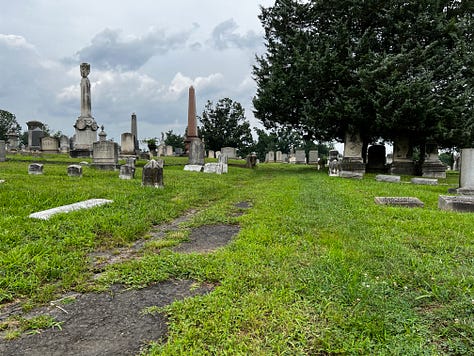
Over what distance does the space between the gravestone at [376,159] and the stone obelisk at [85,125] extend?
1807 cm

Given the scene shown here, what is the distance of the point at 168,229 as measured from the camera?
16.6 ft

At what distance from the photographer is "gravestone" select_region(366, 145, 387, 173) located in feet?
62.8

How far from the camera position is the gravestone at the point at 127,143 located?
815 inches

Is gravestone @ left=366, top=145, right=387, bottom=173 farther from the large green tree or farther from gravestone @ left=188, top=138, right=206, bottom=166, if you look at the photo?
gravestone @ left=188, top=138, right=206, bottom=166

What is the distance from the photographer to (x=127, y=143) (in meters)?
20.8

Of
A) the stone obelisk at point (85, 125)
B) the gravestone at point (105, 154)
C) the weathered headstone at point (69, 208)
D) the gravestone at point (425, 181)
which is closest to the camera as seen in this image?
the weathered headstone at point (69, 208)

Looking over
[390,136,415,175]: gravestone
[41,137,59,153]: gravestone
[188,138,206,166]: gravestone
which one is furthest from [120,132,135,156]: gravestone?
[390,136,415,175]: gravestone

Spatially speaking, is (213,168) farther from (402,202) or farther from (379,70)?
(402,202)

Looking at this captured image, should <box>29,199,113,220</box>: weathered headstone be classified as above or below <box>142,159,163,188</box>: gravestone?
below

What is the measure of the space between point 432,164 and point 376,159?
369cm

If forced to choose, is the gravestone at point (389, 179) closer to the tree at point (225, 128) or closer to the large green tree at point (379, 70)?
the large green tree at point (379, 70)

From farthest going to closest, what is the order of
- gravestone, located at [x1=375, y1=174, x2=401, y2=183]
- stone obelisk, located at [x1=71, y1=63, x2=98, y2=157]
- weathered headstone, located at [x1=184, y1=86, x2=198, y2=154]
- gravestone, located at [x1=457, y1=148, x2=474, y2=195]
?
weathered headstone, located at [x1=184, y1=86, x2=198, y2=154]
stone obelisk, located at [x1=71, y1=63, x2=98, y2=157]
gravestone, located at [x1=375, y1=174, x2=401, y2=183]
gravestone, located at [x1=457, y1=148, x2=474, y2=195]

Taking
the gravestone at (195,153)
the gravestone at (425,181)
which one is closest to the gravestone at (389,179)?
the gravestone at (425,181)

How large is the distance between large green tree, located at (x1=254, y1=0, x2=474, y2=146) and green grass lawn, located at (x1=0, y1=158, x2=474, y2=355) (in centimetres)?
953
